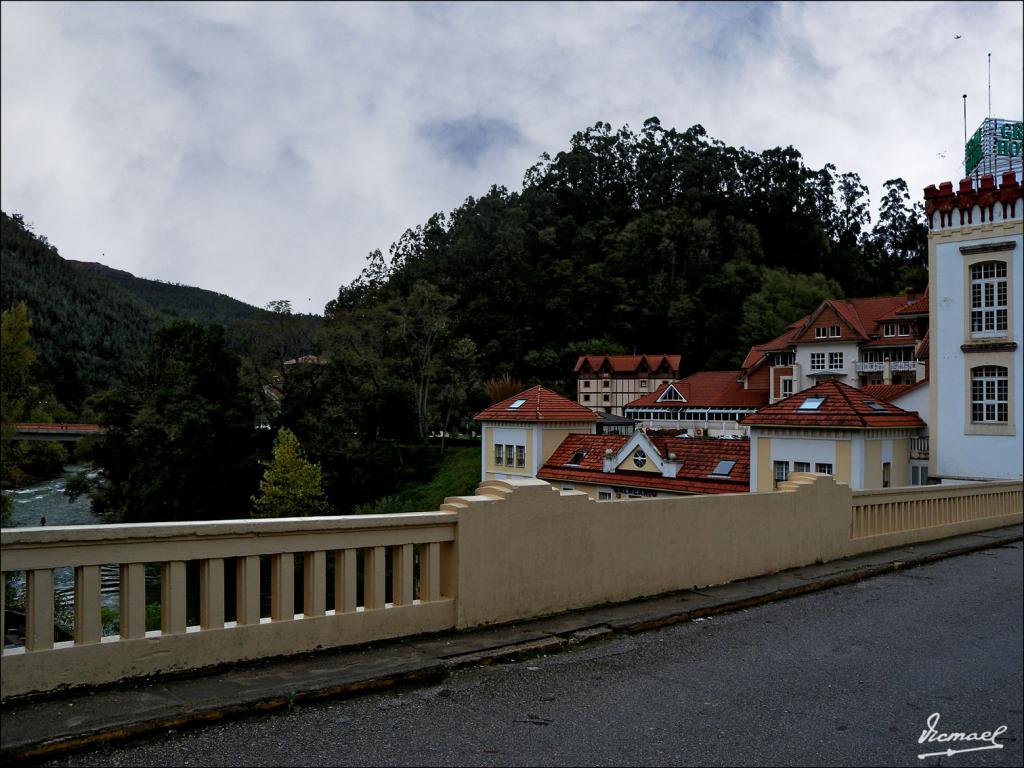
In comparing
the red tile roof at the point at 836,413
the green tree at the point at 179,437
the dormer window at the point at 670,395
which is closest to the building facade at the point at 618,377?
the dormer window at the point at 670,395

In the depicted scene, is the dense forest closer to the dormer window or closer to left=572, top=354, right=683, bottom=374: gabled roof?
left=572, top=354, right=683, bottom=374: gabled roof

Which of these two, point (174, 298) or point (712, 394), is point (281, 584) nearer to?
point (712, 394)

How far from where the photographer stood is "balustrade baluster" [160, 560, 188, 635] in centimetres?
424

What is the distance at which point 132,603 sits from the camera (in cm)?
421

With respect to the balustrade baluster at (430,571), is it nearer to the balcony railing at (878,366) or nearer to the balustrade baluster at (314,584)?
the balustrade baluster at (314,584)

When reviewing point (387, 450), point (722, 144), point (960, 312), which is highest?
point (722, 144)

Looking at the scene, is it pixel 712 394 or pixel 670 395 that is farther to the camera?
pixel 670 395

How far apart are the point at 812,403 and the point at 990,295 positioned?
5698 millimetres

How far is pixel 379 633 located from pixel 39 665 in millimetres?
1966

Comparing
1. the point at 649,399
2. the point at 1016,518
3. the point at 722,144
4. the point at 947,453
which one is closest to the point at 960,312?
the point at 947,453

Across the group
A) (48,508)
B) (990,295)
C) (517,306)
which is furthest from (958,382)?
(517,306)

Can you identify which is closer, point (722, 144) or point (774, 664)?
point (774, 664)

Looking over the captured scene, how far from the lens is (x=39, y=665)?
3.89m

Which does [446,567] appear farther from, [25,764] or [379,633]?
[25,764]
